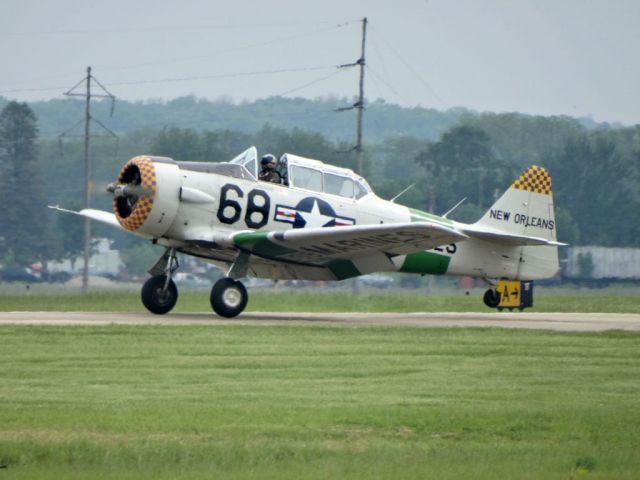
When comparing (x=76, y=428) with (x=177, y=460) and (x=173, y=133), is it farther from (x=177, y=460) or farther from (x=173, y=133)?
(x=173, y=133)

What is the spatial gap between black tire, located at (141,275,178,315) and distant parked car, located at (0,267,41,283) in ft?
93.5

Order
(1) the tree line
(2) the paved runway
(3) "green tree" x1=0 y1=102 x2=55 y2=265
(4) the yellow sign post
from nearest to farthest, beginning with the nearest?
(2) the paved runway → (4) the yellow sign post → (3) "green tree" x1=0 y1=102 x2=55 y2=265 → (1) the tree line

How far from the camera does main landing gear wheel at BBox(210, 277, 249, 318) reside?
67.4 feet

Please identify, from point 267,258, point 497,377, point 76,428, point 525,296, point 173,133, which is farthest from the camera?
point 173,133

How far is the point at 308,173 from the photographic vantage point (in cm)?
2178

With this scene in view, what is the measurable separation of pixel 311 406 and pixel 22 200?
39142 millimetres

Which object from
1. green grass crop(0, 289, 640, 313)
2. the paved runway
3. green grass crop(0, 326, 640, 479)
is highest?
green grass crop(0, 289, 640, 313)

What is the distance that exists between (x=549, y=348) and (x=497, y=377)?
2.93 meters

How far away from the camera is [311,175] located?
2180 centimetres

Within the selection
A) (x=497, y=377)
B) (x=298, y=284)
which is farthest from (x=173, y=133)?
(x=497, y=377)

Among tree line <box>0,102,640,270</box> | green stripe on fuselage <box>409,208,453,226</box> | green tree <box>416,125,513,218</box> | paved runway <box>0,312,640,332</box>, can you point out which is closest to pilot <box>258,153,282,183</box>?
paved runway <box>0,312,640,332</box>

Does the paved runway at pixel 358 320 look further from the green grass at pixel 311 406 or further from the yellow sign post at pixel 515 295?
the green grass at pixel 311 406

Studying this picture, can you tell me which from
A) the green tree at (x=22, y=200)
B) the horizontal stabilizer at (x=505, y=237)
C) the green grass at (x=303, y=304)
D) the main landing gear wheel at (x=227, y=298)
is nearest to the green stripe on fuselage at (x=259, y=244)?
the main landing gear wheel at (x=227, y=298)

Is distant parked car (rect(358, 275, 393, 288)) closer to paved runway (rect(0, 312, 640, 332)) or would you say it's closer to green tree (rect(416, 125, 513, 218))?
green tree (rect(416, 125, 513, 218))
